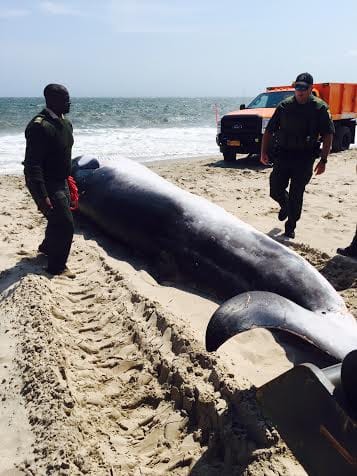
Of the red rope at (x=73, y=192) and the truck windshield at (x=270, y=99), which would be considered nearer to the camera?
the red rope at (x=73, y=192)

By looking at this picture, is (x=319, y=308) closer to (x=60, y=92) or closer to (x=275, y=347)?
(x=275, y=347)

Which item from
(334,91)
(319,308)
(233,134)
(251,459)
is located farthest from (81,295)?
(334,91)

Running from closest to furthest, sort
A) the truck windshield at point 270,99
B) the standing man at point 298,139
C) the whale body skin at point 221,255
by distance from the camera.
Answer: the whale body skin at point 221,255, the standing man at point 298,139, the truck windshield at point 270,99

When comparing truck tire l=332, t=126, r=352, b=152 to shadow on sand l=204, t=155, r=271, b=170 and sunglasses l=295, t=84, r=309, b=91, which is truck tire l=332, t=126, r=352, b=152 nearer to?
shadow on sand l=204, t=155, r=271, b=170

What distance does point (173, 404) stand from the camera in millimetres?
3221

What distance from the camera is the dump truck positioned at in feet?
44.7

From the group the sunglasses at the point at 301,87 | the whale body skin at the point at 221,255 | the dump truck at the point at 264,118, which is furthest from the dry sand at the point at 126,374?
the dump truck at the point at 264,118

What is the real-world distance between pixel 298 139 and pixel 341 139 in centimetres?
1137

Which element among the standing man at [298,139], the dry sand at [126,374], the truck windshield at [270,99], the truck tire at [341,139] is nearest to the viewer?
the dry sand at [126,374]

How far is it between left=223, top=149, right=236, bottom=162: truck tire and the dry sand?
8.42 meters

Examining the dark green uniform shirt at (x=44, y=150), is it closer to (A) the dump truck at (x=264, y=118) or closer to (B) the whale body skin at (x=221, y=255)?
(B) the whale body skin at (x=221, y=255)

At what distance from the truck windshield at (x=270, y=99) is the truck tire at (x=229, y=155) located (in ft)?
6.70

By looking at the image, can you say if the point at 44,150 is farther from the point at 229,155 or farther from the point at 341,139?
the point at 341,139

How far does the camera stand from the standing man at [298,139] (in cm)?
617
